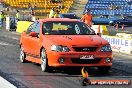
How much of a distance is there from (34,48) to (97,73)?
205 cm

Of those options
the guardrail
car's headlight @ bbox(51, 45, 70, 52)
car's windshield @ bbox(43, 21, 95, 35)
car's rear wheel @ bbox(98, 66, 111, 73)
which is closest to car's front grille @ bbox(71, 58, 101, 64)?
car's headlight @ bbox(51, 45, 70, 52)

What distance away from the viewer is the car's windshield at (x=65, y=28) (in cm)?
1252

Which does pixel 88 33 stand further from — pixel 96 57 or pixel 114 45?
pixel 114 45

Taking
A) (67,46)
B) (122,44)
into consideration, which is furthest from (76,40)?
(122,44)

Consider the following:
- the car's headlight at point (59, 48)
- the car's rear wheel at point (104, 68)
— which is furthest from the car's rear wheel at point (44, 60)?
the car's rear wheel at point (104, 68)

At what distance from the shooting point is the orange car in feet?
36.9

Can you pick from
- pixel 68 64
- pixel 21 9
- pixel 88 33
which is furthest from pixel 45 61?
pixel 21 9

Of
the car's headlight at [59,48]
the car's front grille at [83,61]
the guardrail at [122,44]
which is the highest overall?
the car's headlight at [59,48]

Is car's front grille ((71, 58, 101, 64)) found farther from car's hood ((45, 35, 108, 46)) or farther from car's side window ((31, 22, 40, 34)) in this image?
car's side window ((31, 22, 40, 34))

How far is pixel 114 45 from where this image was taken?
20.5m

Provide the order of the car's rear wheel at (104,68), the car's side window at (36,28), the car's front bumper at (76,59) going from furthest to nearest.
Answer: the car's side window at (36,28) < the car's rear wheel at (104,68) < the car's front bumper at (76,59)

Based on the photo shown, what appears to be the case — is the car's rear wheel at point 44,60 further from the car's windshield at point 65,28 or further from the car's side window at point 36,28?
the car's side window at point 36,28

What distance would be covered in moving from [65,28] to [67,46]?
1565 mm

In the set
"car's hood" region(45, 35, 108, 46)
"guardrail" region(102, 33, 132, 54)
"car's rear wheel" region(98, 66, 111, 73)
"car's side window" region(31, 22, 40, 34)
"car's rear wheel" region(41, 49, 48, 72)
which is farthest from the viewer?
"guardrail" region(102, 33, 132, 54)
